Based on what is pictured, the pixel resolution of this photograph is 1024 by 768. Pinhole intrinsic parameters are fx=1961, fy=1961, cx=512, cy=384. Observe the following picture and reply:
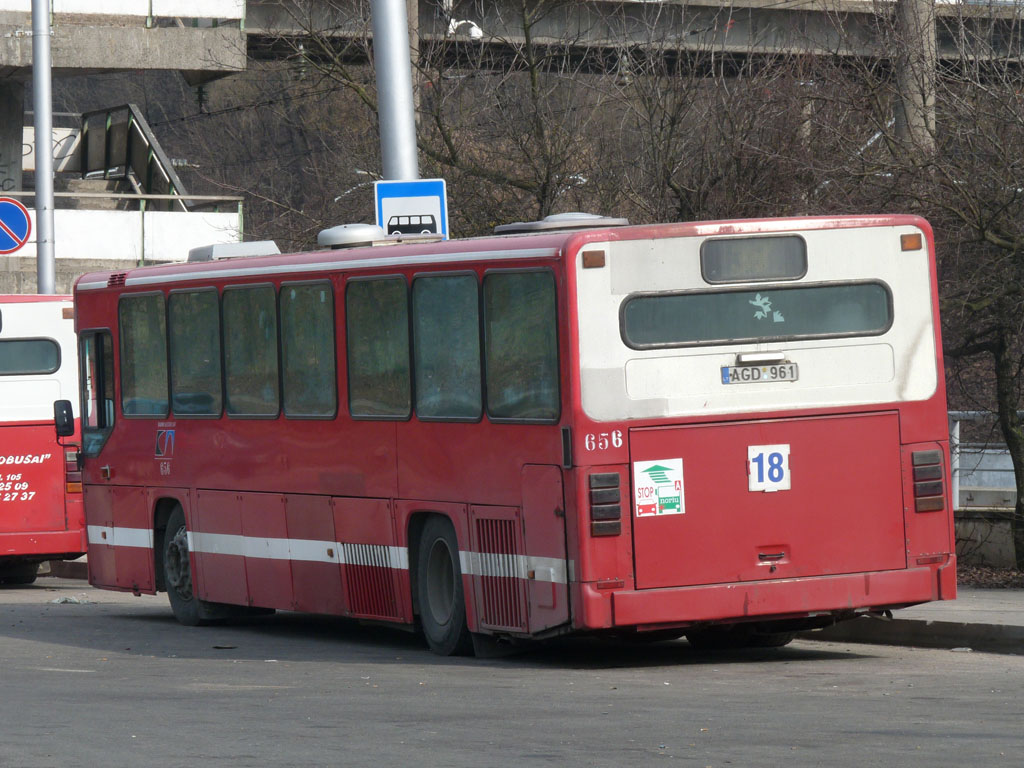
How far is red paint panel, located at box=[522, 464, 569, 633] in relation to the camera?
11.2 metres

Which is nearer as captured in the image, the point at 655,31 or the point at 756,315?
the point at 756,315

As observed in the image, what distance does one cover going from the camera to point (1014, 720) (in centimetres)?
909

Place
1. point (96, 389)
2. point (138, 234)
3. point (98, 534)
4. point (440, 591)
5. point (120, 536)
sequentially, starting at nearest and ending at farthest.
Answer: point (440, 591) < point (120, 536) < point (96, 389) < point (98, 534) < point (138, 234)

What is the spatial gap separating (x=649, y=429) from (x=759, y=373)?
771mm

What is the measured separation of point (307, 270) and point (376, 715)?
4773 millimetres

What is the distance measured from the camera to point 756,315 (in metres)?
11.5

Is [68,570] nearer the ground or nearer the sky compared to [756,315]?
nearer the ground

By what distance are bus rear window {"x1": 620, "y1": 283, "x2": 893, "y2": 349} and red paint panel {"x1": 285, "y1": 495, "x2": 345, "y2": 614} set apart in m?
3.22

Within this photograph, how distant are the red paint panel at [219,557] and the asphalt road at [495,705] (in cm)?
51

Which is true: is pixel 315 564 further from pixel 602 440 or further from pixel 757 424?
pixel 757 424

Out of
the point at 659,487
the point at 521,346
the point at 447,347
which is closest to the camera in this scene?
the point at 659,487

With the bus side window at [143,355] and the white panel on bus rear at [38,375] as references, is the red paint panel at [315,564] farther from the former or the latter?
the white panel on bus rear at [38,375]

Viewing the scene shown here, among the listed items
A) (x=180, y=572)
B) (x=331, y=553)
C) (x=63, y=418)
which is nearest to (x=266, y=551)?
(x=331, y=553)

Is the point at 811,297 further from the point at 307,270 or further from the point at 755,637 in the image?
the point at 307,270
